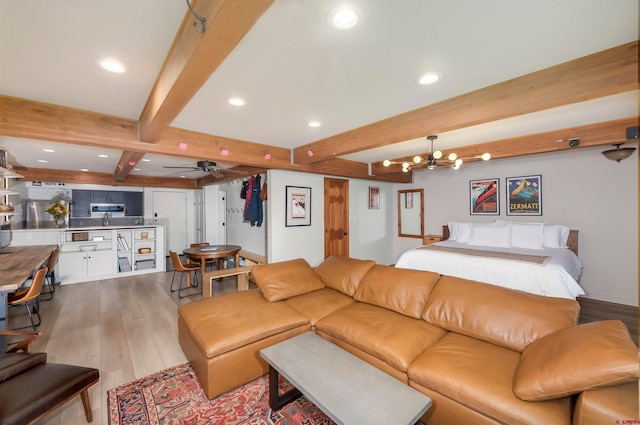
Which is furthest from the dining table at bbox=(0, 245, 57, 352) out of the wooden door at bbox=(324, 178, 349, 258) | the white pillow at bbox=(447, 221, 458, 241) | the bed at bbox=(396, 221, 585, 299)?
the white pillow at bbox=(447, 221, 458, 241)

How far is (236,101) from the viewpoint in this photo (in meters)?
2.33

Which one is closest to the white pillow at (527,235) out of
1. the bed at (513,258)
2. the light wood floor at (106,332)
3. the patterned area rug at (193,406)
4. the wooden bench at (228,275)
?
the bed at (513,258)

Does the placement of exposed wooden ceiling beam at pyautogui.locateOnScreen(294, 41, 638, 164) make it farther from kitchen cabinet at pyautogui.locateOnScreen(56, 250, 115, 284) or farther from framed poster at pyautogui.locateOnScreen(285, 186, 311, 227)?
kitchen cabinet at pyautogui.locateOnScreen(56, 250, 115, 284)

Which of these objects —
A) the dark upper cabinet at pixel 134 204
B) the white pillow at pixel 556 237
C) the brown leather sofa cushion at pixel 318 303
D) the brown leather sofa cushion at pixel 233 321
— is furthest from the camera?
the dark upper cabinet at pixel 134 204

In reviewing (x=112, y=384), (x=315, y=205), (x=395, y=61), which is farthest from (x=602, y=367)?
(x=315, y=205)

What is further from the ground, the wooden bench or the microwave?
the microwave

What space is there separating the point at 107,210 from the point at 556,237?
1027 cm

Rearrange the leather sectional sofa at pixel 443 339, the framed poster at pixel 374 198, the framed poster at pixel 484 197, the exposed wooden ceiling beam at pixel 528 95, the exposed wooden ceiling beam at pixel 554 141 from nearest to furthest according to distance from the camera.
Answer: the leather sectional sofa at pixel 443 339 < the exposed wooden ceiling beam at pixel 528 95 < the exposed wooden ceiling beam at pixel 554 141 < the framed poster at pixel 484 197 < the framed poster at pixel 374 198

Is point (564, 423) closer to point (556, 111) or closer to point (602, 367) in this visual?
point (602, 367)

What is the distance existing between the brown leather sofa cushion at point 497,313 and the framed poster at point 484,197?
381 centimetres

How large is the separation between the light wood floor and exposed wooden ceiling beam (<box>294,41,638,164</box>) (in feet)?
10.8

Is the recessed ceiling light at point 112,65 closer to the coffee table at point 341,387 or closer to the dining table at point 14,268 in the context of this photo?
the dining table at point 14,268

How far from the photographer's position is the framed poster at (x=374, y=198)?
20.9ft

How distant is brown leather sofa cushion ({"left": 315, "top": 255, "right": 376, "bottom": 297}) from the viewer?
295cm
